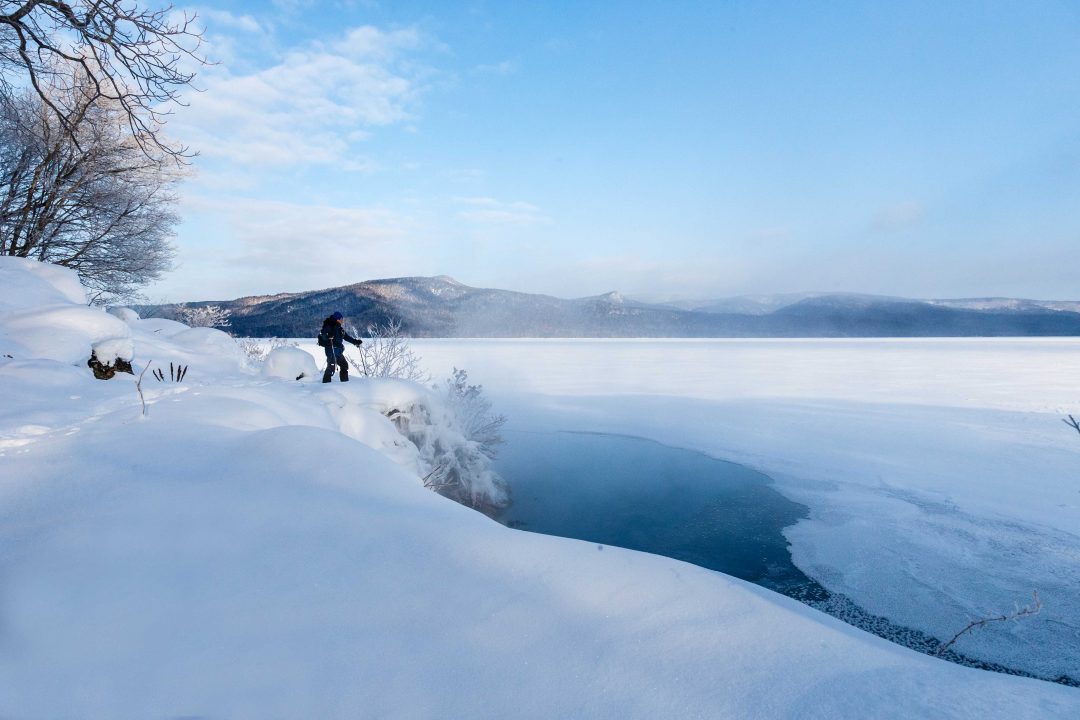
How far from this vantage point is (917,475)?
34.7ft

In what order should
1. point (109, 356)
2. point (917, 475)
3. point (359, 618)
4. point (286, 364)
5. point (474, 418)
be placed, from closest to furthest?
point (359, 618) < point (109, 356) < point (917, 475) < point (286, 364) < point (474, 418)

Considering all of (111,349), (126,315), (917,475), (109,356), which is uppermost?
(126,315)

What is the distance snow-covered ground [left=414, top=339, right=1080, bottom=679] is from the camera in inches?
243

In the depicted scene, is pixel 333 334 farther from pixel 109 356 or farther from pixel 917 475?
pixel 917 475

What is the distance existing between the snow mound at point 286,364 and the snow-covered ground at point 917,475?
8.15m

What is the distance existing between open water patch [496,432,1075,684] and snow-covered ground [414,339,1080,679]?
0.35m

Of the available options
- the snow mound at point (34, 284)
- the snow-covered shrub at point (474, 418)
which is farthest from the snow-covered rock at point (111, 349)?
the snow-covered shrub at point (474, 418)

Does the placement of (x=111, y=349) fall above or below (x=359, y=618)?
above

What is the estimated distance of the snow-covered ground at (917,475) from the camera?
616 cm

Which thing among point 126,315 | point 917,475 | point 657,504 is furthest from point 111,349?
point 917,475

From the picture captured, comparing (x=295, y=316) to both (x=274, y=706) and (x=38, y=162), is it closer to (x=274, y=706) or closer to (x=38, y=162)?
(x=38, y=162)

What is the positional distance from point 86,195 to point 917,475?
75.4ft

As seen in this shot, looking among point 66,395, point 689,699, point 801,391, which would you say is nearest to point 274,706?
point 689,699

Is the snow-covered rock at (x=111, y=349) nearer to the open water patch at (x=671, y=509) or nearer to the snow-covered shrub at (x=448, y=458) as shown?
the snow-covered shrub at (x=448, y=458)
